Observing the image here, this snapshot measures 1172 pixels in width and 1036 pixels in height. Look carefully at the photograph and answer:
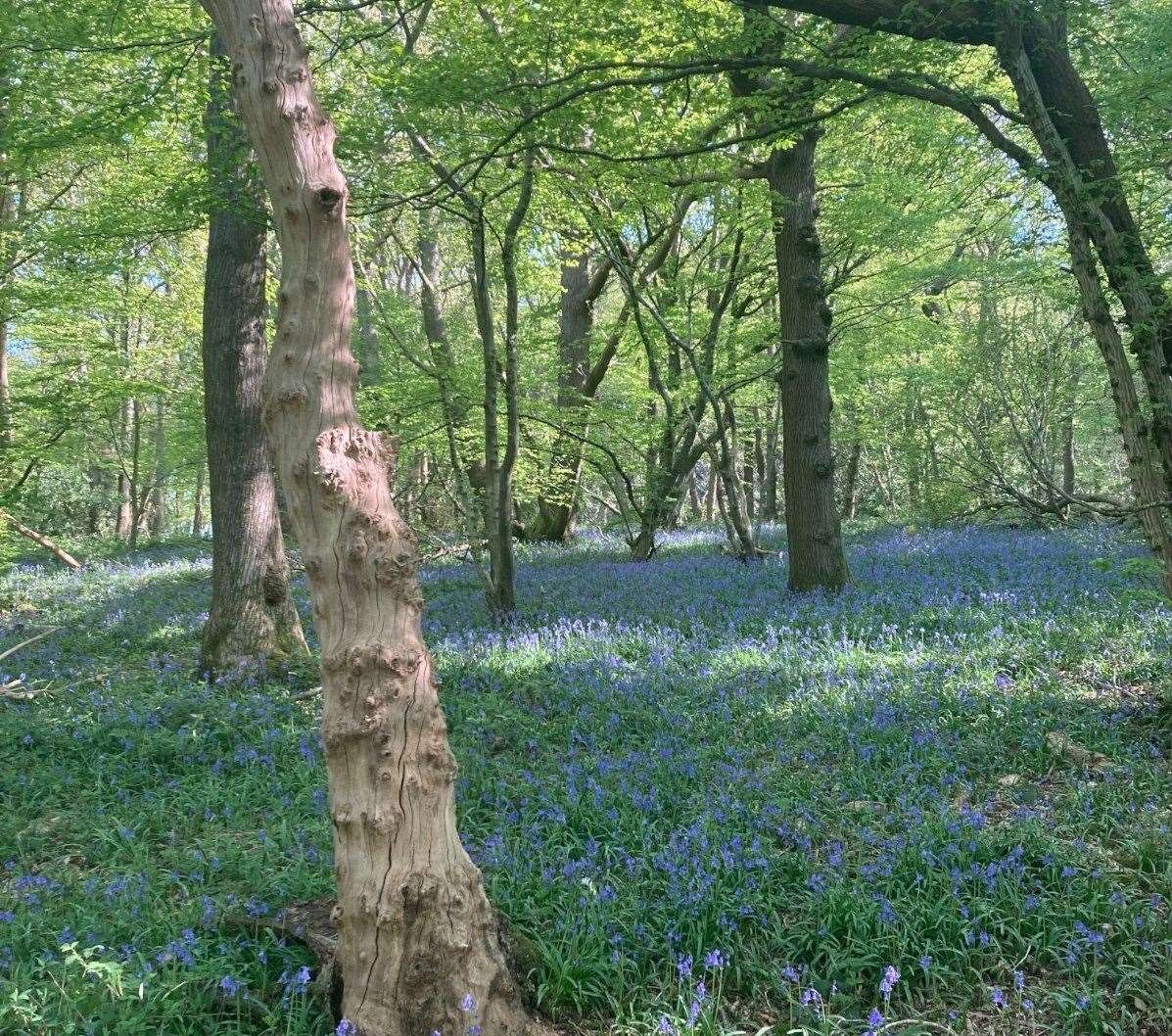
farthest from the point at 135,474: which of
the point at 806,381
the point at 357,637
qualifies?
the point at 357,637

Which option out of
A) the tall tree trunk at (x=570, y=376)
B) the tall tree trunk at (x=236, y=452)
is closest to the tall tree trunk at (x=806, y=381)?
the tall tree trunk at (x=236, y=452)

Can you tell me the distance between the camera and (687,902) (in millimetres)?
3412

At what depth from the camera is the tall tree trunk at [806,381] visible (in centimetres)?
936

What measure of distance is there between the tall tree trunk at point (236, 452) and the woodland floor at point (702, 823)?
642 mm

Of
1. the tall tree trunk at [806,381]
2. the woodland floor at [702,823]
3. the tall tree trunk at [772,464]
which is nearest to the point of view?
the woodland floor at [702,823]

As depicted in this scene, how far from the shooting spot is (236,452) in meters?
7.49

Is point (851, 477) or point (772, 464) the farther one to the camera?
point (851, 477)

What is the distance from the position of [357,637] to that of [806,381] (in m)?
7.72

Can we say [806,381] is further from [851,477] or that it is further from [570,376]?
[851,477]

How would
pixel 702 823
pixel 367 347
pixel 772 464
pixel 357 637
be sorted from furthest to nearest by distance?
pixel 772 464
pixel 367 347
pixel 702 823
pixel 357 637

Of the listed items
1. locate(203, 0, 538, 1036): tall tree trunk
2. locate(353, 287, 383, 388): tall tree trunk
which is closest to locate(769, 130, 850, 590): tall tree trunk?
locate(203, 0, 538, 1036): tall tree trunk

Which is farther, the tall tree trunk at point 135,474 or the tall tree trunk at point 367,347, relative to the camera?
the tall tree trunk at point 135,474

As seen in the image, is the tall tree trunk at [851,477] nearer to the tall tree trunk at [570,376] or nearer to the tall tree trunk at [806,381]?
the tall tree trunk at [570,376]

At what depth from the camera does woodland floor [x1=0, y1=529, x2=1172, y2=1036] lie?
306 cm
